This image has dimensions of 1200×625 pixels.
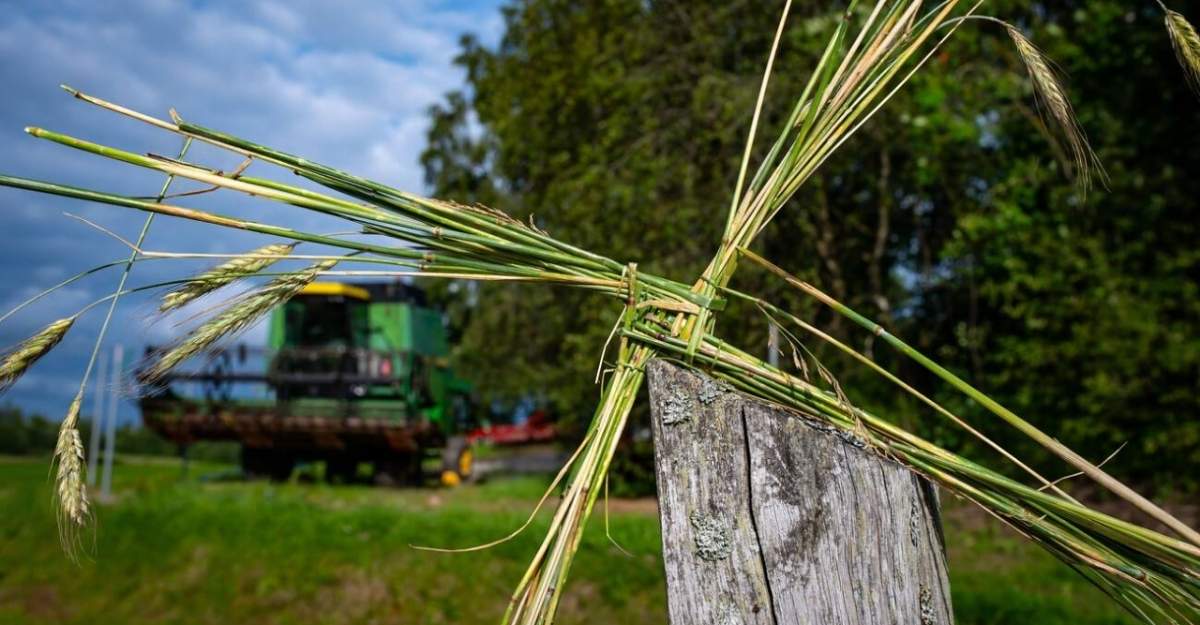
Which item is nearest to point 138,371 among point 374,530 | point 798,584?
point 798,584

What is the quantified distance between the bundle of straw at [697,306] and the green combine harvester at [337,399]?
354 inches

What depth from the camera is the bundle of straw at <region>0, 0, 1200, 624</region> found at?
1298mm

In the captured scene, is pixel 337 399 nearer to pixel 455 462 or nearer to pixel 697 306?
pixel 455 462

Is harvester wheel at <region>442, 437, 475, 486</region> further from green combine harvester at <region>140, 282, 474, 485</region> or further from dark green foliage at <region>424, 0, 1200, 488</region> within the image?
dark green foliage at <region>424, 0, 1200, 488</region>

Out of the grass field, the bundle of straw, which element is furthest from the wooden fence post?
the grass field

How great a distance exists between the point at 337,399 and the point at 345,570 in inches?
168

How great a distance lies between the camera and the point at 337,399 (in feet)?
34.9

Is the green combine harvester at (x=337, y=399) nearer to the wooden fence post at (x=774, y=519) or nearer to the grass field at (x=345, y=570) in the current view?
the grass field at (x=345, y=570)

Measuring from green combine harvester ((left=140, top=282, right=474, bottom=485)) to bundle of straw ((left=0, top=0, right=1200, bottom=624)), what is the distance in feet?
29.5

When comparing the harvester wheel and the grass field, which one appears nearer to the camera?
the grass field

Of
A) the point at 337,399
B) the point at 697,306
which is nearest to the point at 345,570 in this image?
the point at 337,399

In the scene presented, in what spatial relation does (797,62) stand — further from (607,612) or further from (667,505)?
(667,505)

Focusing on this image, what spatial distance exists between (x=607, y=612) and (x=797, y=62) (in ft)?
15.9

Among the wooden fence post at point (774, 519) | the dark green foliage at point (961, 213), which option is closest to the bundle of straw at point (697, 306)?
the wooden fence post at point (774, 519)
